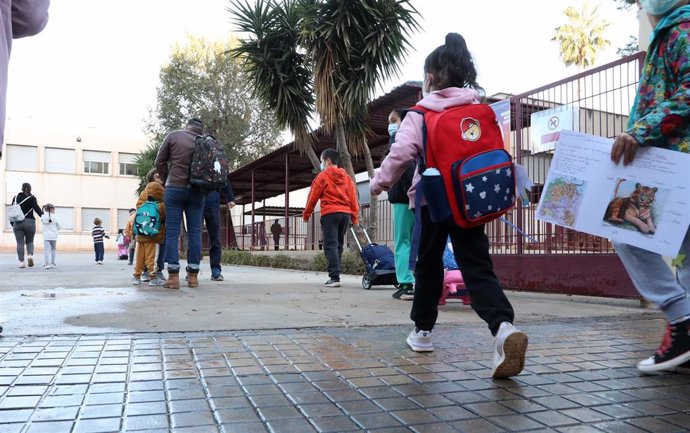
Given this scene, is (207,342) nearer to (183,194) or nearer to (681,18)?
(681,18)

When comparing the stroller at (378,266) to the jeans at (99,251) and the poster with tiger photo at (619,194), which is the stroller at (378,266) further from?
the jeans at (99,251)

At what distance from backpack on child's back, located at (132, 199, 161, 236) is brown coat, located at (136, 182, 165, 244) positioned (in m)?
0.07

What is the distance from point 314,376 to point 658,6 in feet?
7.32

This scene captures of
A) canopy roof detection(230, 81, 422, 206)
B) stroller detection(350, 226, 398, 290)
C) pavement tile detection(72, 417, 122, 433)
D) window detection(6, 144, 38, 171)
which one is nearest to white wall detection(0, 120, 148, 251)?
window detection(6, 144, 38, 171)

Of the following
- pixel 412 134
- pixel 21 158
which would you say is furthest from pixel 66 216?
pixel 412 134

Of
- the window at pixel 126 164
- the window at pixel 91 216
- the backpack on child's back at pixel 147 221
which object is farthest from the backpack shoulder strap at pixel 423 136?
the window at pixel 126 164

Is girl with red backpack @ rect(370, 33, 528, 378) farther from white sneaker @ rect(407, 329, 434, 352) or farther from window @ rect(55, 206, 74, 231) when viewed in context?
window @ rect(55, 206, 74, 231)

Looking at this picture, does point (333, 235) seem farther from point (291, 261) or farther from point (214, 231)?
point (291, 261)

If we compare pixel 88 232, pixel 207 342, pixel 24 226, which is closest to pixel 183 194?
pixel 207 342

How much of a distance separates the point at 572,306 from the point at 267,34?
8.41m

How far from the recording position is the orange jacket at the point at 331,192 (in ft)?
22.5

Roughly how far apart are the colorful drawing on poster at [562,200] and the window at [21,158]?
143ft

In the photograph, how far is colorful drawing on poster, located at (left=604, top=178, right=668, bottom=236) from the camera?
236cm

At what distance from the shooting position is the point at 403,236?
16.9ft
